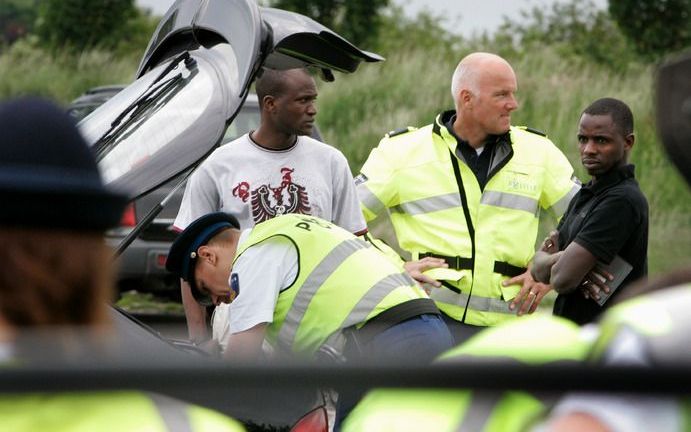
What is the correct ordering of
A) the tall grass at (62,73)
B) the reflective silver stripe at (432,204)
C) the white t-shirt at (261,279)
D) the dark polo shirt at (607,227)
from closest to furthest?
the white t-shirt at (261,279)
the dark polo shirt at (607,227)
the reflective silver stripe at (432,204)
the tall grass at (62,73)

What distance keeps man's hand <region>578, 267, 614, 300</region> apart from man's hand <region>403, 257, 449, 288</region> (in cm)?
53

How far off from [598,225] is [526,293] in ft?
1.37

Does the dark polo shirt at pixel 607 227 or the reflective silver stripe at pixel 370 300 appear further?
the dark polo shirt at pixel 607 227

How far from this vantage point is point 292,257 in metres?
3.68

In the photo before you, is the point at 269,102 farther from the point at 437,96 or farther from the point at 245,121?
the point at 437,96

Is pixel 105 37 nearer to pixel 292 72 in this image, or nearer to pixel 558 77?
pixel 558 77

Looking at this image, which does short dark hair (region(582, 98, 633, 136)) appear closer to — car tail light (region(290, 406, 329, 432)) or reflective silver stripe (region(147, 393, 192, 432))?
car tail light (region(290, 406, 329, 432))

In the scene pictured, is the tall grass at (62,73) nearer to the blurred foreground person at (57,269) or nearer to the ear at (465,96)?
the ear at (465,96)

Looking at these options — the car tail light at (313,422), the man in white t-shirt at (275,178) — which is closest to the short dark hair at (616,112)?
the man in white t-shirt at (275,178)

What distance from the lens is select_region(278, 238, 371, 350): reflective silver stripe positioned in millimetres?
3664

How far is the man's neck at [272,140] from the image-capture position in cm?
519

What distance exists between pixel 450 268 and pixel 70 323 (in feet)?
12.2

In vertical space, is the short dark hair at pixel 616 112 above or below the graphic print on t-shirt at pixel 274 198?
above

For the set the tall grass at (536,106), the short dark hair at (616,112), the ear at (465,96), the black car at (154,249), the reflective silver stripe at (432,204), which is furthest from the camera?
the tall grass at (536,106)
